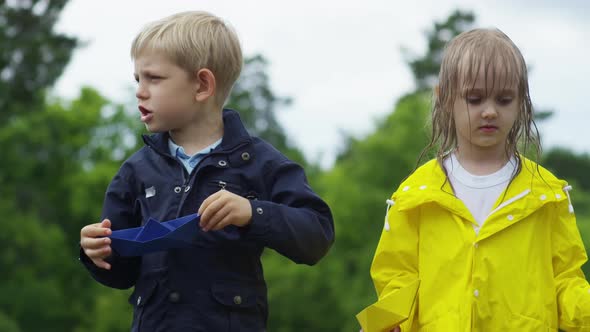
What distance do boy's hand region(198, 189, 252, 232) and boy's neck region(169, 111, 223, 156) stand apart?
0.51 m

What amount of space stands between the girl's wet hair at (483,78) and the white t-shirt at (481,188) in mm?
92

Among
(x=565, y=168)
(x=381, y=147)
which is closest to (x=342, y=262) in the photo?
(x=381, y=147)

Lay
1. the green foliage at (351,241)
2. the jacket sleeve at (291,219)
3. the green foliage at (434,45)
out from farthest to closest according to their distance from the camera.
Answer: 1. the green foliage at (434,45)
2. the green foliage at (351,241)
3. the jacket sleeve at (291,219)

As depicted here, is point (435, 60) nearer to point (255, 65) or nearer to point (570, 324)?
point (255, 65)

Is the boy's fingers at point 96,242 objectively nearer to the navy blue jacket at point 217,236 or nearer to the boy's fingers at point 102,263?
the boy's fingers at point 102,263

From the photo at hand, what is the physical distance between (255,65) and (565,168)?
21692 millimetres

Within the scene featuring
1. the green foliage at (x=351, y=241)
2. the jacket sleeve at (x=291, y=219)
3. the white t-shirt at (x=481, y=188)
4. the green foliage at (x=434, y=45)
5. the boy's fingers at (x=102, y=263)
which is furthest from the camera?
the green foliage at (x=434, y=45)

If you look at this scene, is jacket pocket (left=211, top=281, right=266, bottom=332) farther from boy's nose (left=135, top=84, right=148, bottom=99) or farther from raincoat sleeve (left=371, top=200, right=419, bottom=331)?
boy's nose (left=135, top=84, right=148, bottom=99)

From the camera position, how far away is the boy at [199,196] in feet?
15.3

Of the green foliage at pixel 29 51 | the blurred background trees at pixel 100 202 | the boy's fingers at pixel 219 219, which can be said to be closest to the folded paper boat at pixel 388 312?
the boy's fingers at pixel 219 219

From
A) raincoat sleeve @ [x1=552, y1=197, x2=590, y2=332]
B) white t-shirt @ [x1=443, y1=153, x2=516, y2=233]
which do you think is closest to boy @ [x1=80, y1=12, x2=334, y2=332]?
white t-shirt @ [x1=443, y1=153, x2=516, y2=233]

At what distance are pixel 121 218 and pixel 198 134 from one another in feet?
1.49

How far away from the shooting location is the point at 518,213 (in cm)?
473

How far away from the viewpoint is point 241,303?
4695 mm
